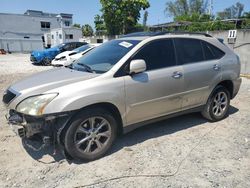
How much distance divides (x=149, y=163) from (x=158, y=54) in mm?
1728

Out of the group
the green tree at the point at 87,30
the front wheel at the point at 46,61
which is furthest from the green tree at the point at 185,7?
the front wheel at the point at 46,61

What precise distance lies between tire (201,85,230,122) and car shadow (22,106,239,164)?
0.71 feet

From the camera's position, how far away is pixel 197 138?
13.7 feet

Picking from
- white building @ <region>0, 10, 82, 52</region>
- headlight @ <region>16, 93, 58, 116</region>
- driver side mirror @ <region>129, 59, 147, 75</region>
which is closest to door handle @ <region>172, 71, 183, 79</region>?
driver side mirror @ <region>129, 59, 147, 75</region>

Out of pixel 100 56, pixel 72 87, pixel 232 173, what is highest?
pixel 100 56

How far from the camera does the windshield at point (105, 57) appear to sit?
366 centimetres

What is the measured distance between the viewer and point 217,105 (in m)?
4.93

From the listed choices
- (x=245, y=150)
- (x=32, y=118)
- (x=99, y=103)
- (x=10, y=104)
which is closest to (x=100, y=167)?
(x=99, y=103)

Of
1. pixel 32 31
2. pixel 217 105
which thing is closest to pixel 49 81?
pixel 217 105

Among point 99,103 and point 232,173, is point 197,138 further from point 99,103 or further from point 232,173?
point 99,103

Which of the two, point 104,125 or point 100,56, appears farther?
point 100,56

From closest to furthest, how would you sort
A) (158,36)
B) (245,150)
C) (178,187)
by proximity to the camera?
(178,187) → (245,150) → (158,36)

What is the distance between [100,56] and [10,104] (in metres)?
1.59

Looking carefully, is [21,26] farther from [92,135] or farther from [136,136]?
[92,135]
